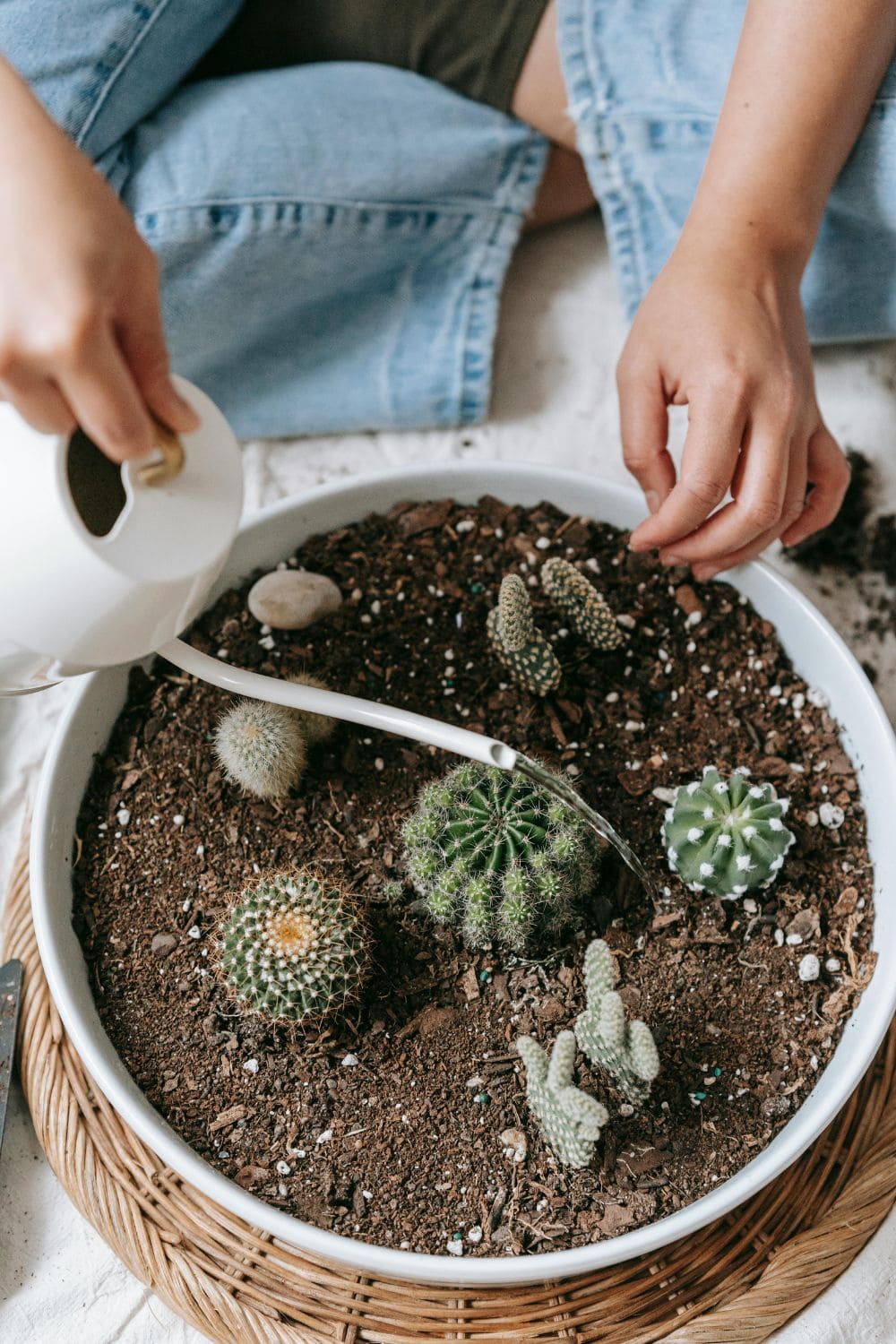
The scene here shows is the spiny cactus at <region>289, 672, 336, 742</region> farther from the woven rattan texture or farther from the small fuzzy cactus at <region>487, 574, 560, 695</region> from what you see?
the woven rattan texture

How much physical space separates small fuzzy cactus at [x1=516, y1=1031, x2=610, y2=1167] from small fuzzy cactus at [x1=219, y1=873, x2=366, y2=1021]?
16cm

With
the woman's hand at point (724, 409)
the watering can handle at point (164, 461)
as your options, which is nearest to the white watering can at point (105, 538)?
the watering can handle at point (164, 461)

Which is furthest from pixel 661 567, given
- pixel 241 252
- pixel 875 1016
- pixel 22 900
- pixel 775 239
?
pixel 22 900

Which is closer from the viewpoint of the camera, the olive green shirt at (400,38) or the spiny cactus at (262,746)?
the spiny cactus at (262,746)

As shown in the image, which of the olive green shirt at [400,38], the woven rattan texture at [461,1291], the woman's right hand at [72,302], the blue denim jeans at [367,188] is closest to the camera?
the woman's right hand at [72,302]

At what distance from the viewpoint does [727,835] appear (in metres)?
0.91

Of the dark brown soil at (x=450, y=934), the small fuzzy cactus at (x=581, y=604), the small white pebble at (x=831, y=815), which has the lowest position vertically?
the dark brown soil at (x=450, y=934)

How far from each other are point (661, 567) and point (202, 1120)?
696mm

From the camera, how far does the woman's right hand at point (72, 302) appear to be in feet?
1.75

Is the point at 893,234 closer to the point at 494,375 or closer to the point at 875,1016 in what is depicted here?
the point at 494,375

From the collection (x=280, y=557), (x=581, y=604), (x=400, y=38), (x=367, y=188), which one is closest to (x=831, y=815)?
(x=581, y=604)

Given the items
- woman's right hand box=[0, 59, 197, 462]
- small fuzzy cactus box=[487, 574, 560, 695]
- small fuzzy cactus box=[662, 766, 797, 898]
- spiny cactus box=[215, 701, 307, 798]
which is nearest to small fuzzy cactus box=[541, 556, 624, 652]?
small fuzzy cactus box=[487, 574, 560, 695]

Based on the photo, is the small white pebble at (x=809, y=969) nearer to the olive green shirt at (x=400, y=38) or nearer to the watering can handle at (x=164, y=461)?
the watering can handle at (x=164, y=461)

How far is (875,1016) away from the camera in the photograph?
0.89 m
